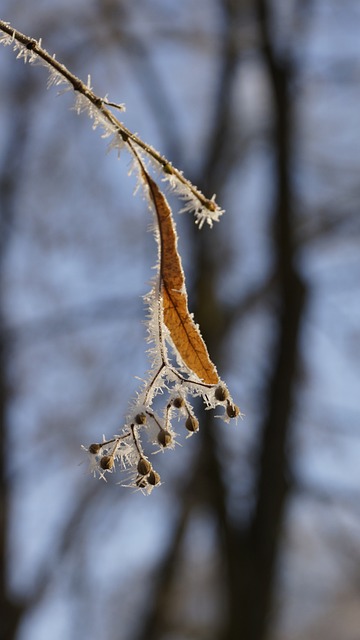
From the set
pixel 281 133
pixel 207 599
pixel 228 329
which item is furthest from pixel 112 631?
pixel 281 133

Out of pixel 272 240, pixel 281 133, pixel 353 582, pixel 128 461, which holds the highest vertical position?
pixel 281 133

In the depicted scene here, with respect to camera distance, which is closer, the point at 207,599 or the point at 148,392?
the point at 148,392

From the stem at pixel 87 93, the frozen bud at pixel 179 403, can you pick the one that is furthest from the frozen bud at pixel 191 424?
the stem at pixel 87 93

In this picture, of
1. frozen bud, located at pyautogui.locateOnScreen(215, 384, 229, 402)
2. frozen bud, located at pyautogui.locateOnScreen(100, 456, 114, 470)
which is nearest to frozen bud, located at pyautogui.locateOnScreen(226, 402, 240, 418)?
frozen bud, located at pyautogui.locateOnScreen(215, 384, 229, 402)

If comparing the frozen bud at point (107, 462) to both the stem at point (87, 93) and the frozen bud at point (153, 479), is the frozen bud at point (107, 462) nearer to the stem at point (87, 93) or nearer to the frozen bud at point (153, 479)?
the frozen bud at point (153, 479)

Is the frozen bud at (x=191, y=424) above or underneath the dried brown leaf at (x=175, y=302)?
underneath

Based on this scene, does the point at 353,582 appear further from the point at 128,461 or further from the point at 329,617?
the point at 128,461

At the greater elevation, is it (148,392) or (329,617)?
(329,617)
